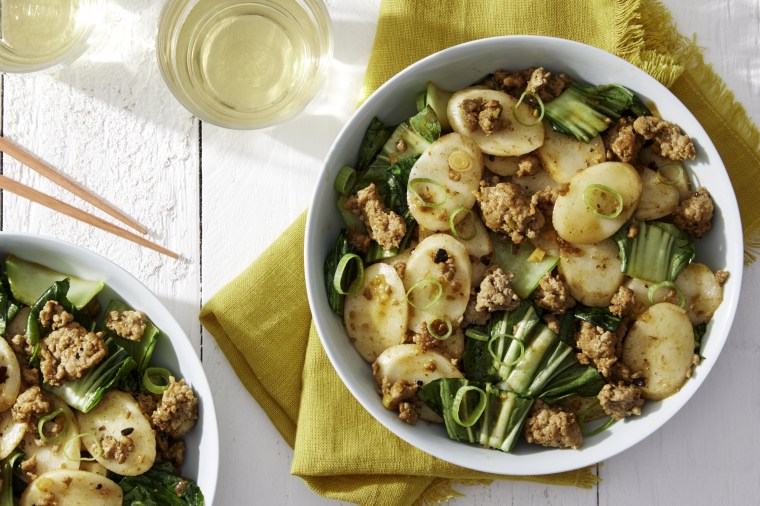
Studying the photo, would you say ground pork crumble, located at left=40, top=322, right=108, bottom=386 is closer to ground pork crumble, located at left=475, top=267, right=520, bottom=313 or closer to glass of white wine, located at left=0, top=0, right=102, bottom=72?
glass of white wine, located at left=0, top=0, right=102, bottom=72

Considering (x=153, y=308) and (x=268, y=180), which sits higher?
(x=268, y=180)

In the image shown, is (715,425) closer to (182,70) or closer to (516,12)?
(516,12)

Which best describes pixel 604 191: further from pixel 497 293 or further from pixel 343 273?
pixel 343 273

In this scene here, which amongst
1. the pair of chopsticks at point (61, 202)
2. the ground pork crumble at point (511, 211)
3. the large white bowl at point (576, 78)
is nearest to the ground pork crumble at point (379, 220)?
the large white bowl at point (576, 78)

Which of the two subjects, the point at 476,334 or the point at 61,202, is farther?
the point at 61,202

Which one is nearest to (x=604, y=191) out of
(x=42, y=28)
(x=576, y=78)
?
(x=576, y=78)
